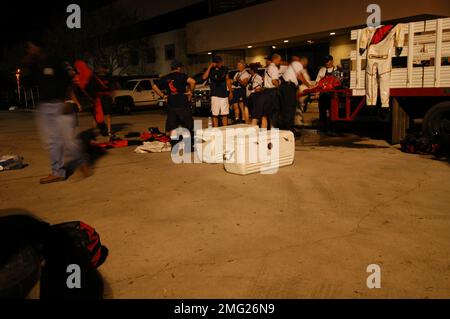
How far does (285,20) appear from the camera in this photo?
21.4 metres

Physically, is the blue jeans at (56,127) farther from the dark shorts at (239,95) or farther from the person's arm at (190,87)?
the dark shorts at (239,95)

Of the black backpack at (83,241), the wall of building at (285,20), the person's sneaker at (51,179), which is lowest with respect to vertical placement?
the person's sneaker at (51,179)

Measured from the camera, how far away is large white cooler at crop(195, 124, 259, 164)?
7.70 meters

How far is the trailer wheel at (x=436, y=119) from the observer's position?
8.35 m

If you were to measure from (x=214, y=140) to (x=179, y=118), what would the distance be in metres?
1.35

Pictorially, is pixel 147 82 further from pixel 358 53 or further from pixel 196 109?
pixel 358 53

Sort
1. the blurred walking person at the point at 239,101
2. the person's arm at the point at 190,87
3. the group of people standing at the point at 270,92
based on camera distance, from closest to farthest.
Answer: the person's arm at the point at 190,87 → the group of people standing at the point at 270,92 → the blurred walking person at the point at 239,101

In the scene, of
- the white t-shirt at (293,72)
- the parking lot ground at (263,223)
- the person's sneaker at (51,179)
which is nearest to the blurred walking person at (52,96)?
the person's sneaker at (51,179)

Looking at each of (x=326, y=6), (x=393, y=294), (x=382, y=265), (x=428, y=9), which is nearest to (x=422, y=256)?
(x=382, y=265)

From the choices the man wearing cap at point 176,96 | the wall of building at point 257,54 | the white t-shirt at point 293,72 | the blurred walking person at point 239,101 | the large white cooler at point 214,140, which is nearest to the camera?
the large white cooler at point 214,140

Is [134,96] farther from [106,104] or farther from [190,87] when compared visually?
[190,87]

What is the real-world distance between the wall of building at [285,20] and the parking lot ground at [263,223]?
36.5ft

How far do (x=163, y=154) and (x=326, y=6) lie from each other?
43.9 feet

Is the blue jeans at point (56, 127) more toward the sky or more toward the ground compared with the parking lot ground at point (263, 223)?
more toward the sky
